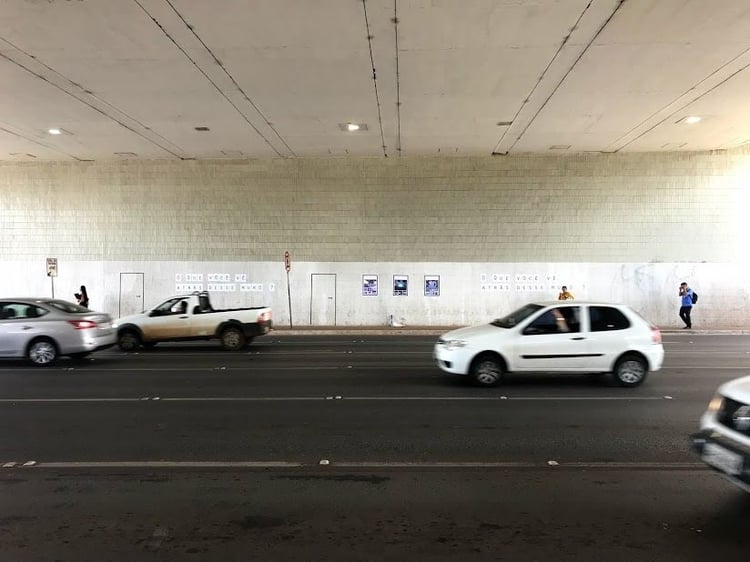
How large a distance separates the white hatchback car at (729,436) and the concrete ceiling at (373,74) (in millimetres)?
8665

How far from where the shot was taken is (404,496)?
4605 mm

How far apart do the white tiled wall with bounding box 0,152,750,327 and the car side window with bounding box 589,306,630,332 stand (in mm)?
13305

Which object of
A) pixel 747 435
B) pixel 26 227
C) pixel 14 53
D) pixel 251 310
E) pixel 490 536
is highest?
pixel 14 53

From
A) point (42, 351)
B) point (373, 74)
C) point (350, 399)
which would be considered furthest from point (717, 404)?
point (42, 351)

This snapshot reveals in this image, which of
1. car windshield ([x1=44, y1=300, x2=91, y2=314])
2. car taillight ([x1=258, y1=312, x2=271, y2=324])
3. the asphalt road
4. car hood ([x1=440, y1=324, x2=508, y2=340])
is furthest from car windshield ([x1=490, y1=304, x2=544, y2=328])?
car windshield ([x1=44, y1=300, x2=91, y2=314])

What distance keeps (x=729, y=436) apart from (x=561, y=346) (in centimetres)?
543

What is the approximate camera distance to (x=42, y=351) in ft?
39.9

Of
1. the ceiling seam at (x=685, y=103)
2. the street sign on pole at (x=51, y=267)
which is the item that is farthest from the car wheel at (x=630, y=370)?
the street sign on pole at (x=51, y=267)

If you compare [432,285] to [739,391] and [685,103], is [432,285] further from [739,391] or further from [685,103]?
[739,391]

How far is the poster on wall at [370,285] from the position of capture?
23156 millimetres

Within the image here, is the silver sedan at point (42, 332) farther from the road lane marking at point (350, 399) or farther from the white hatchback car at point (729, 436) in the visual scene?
the white hatchback car at point (729, 436)

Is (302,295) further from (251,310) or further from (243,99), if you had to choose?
(243,99)

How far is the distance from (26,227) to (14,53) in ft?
44.6

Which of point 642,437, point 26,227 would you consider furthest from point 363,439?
point 26,227
